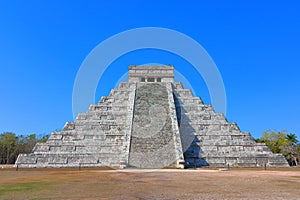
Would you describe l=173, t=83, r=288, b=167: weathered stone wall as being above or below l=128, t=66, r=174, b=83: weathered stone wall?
below

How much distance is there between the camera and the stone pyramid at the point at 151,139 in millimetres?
16344

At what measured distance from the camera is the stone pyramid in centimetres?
1634

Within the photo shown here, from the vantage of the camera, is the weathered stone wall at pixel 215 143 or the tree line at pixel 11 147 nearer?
the weathered stone wall at pixel 215 143

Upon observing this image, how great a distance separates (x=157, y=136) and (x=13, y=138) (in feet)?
91.2

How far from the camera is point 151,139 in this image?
17078mm

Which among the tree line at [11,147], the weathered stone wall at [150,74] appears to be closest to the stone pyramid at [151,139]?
the weathered stone wall at [150,74]

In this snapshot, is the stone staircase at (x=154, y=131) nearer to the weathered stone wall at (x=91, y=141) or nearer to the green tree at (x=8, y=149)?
the weathered stone wall at (x=91, y=141)

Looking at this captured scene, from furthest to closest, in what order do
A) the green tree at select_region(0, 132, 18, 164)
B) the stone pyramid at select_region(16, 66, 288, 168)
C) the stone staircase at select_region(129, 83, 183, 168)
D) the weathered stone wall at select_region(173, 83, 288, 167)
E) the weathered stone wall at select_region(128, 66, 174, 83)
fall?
the green tree at select_region(0, 132, 18, 164) < the weathered stone wall at select_region(128, 66, 174, 83) < the weathered stone wall at select_region(173, 83, 288, 167) < the stone pyramid at select_region(16, 66, 288, 168) < the stone staircase at select_region(129, 83, 183, 168)

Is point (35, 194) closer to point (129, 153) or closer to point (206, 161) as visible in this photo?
point (129, 153)

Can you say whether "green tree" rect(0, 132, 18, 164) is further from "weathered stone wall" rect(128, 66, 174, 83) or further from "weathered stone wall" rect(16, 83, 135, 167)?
"weathered stone wall" rect(16, 83, 135, 167)

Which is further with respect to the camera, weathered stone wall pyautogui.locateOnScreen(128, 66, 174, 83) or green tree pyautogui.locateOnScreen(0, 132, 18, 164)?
green tree pyautogui.locateOnScreen(0, 132, 18, 164)

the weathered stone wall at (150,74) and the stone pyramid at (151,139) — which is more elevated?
the weathered stone wall at (150,74)

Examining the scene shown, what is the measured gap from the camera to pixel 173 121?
19062 mm

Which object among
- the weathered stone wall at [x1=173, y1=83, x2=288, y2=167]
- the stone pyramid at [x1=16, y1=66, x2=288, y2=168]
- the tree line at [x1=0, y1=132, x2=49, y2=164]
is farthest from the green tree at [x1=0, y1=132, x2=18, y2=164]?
the weathered stone wall at [x1=173, y1=83, x2=288, y2=167]
